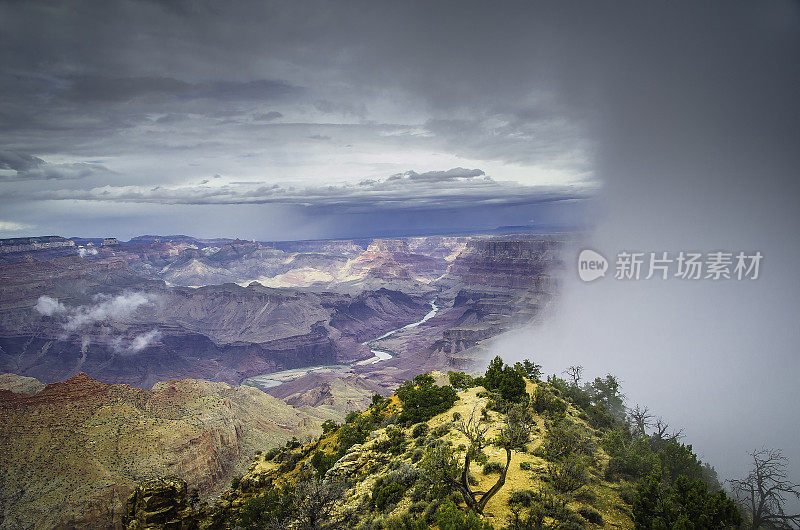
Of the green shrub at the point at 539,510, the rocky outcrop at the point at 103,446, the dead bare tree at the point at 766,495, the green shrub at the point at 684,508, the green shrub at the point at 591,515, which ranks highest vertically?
the green shrub at the point at 684,508

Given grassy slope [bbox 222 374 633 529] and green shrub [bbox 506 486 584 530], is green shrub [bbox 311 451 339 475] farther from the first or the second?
green shrub [bbox 506 486 584 530]

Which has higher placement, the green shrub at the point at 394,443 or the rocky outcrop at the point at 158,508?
the green shrub at the point at 394,443

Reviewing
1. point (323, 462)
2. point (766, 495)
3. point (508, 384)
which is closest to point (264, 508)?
point (323, 462)

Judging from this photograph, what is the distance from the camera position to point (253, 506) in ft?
77.1

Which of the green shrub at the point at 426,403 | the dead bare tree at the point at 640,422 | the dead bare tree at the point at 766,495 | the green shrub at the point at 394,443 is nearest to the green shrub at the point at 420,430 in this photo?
the green shrub at the point at 394,443

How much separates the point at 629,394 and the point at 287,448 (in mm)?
80668

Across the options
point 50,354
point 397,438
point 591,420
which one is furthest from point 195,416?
point 50,354

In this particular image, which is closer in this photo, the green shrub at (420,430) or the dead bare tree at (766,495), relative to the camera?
the dead bare tree at (766,495)

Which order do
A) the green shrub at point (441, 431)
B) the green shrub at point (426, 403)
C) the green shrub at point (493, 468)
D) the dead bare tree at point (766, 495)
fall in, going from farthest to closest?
the green shrub at point (426, 403)
the green shrub at point (441, 431)
the dead bare tree at point (766, 495)
the green shrub at point (493, 468)

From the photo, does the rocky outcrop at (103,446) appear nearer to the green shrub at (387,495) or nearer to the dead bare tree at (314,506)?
the dead bare tree at (314,506)

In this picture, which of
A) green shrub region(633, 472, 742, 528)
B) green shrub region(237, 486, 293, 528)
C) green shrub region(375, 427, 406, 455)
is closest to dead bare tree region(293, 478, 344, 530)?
green shrub region(237, 486, 293, 528)

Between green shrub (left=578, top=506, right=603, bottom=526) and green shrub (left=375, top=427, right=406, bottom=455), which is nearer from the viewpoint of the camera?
green shrub (left=578, top=506, right=603, bottom=526)

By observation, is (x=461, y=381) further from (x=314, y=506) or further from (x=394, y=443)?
(x=314, y=506)

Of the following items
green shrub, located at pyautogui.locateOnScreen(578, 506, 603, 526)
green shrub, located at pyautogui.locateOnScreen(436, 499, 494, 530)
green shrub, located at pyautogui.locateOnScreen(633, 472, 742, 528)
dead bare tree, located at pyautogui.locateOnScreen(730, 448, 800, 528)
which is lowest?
dead bare tree, located at pyautogui.locateOnScreen(730, 448, 800, 528)
